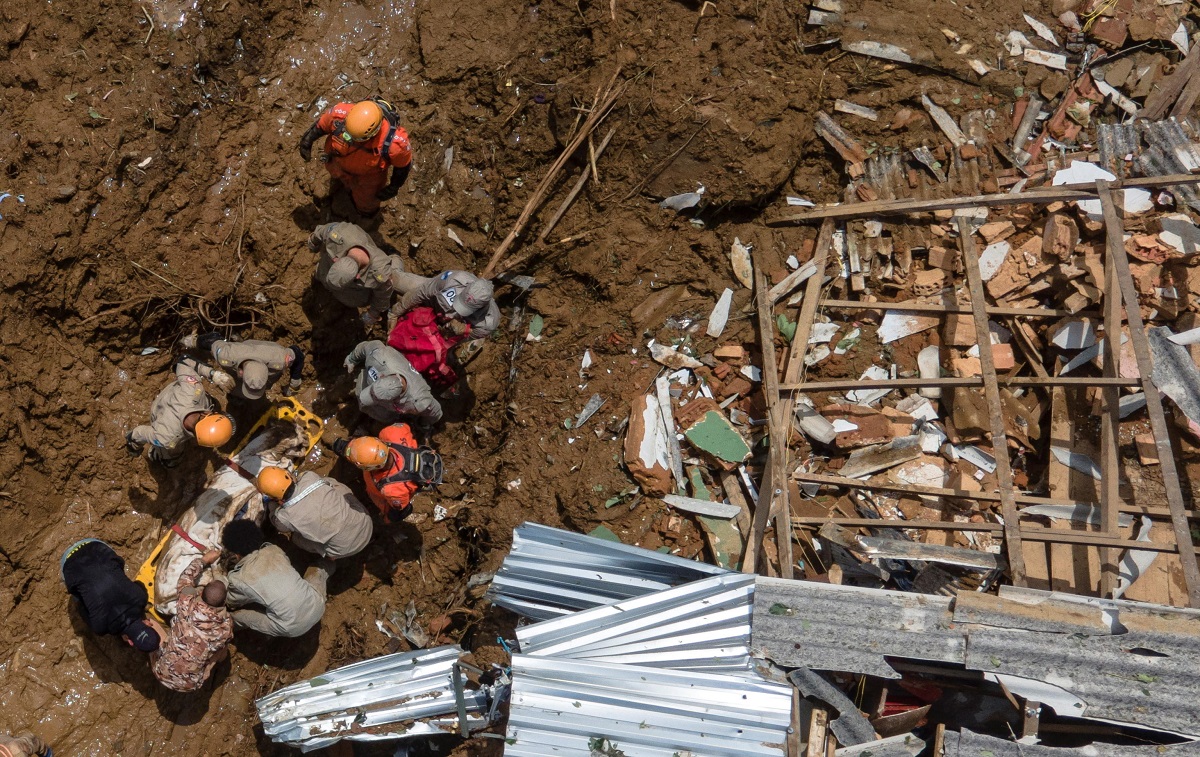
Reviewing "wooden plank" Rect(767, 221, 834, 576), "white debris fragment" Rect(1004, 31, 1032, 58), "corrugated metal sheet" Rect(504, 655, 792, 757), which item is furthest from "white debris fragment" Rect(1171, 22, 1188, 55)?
"corrugated metal sheet" Rect(504, 655, 792, 757)

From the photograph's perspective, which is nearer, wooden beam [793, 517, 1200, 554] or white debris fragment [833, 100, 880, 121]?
wooden beam [793, 517, 1200, 554]

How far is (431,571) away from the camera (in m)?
7.51

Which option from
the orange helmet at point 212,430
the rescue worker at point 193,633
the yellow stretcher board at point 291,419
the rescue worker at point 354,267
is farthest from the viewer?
the yellow stretcher board at point 291,419

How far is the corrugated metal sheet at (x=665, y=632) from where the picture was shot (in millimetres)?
5527

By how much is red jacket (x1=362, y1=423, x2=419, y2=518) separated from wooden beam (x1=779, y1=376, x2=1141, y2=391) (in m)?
3.47

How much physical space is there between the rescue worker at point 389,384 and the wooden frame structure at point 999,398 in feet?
10.3

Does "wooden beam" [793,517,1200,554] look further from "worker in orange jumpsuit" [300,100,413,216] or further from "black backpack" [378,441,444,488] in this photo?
"worker in orange jumpsuit" [300,100,413,216]

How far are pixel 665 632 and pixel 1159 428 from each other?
4178mm

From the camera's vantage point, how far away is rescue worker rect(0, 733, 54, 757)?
231 inches

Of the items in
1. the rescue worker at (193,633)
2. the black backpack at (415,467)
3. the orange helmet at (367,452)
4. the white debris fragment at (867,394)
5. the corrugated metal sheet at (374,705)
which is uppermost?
the orange helmet at (367,452)

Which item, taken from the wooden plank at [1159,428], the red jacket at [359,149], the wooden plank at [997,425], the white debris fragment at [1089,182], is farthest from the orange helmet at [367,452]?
the white debris fragment at [1089,182]

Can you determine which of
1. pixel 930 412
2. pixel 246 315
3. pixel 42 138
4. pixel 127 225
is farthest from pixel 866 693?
pixel 42 138

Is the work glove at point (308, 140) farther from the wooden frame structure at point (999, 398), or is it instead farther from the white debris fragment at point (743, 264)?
the wooden frame structure at point (999, 398)

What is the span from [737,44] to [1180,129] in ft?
15.0
